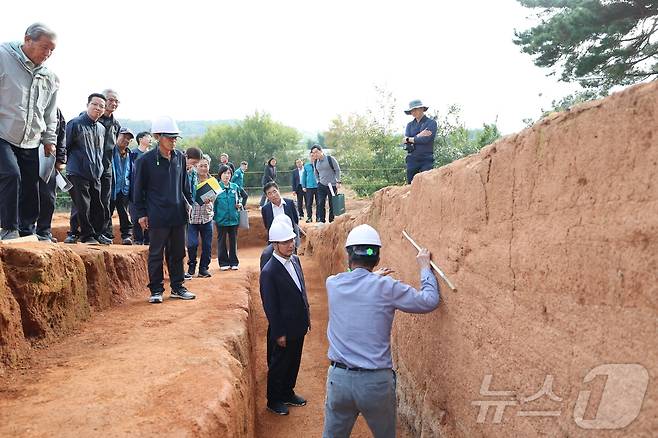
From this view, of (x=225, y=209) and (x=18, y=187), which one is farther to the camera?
(x=225, y=209)

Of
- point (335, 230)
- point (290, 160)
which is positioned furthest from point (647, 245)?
point (290, 160)

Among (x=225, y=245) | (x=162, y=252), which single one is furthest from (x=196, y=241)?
(x=162, y=252)

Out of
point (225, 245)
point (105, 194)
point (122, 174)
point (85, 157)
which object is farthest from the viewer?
point (225, 245)

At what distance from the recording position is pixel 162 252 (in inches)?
214

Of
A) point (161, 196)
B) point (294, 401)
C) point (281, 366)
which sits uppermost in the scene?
point (161, 196)

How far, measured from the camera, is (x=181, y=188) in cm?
544

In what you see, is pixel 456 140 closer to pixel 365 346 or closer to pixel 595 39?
pixel 595 39

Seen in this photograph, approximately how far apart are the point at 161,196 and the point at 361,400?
10.4 feet

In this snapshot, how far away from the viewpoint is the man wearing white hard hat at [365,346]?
10.0ft

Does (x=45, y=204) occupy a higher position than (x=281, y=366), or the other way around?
(x=45, y=204)

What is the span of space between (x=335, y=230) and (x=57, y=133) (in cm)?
551

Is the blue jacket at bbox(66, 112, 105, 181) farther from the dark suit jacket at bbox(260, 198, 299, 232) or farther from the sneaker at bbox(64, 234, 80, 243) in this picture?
the dark suit jacket at bbox(260, 198, 299, 232)

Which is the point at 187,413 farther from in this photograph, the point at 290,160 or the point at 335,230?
the point at 290,160

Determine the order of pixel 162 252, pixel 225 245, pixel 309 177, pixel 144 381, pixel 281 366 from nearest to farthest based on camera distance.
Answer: pixel 144 381
pixel 281 366
pixel 162 252
pixel 225 245
pixel 309 177
